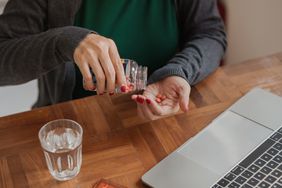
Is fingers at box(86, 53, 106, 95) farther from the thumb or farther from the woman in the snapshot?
the thumb

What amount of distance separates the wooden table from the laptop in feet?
0.10

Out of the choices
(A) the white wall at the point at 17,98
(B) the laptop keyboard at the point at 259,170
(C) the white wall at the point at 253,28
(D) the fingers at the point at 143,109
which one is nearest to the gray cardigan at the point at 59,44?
(D) the fingers at the point at 143,109

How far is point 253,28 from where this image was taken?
198 centimetres

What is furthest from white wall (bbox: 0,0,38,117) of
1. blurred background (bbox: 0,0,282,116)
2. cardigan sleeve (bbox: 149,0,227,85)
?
cardigan sleeve (bbox: 149,0,227,85)

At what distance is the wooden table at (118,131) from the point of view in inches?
36.2

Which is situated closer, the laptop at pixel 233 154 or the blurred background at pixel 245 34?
the laptop at pixel 233 154

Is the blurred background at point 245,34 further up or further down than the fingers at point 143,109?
further down

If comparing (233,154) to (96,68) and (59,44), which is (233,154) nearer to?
(96,68)

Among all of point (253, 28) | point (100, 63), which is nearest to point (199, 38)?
point (100, 63)

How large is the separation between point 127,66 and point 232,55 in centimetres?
118

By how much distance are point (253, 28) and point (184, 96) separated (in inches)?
41.0

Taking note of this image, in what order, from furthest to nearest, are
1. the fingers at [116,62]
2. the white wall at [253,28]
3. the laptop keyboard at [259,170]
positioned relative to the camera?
the white wall at [253,28] < the fingers at [116,62] < the laptop keyboard at [259,170]

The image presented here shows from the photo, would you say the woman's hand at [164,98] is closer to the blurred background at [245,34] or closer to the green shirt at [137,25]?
the green shirt at [137,25]

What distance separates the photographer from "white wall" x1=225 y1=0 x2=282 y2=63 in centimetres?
184
